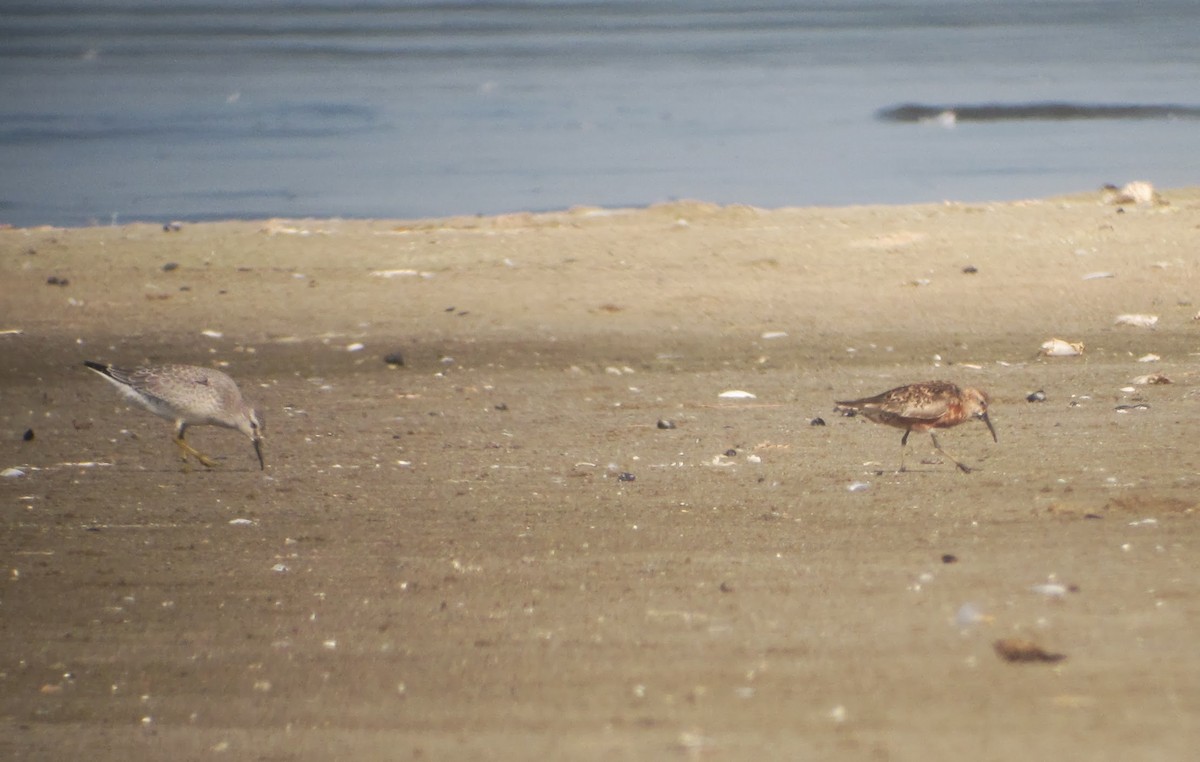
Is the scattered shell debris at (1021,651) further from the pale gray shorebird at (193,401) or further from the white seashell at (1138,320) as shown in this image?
the white seashell at (1138,320)

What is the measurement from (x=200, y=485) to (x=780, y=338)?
4472mm

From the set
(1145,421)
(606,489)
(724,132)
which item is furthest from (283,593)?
(724,132)

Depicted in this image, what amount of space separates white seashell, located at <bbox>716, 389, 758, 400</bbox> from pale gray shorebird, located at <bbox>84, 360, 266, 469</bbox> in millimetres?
2632

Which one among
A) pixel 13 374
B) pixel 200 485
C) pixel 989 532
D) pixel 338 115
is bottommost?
pixel 338 115

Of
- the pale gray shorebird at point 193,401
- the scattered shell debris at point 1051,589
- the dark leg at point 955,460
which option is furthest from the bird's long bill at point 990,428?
the pale gray shorebird at point 193,401

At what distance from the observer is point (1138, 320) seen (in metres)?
10.4

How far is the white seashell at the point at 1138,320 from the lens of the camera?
10391mm

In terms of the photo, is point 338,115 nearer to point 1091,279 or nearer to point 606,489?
point 1091,279

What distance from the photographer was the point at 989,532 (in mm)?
5953

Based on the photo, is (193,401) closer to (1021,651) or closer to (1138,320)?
(1021,651)

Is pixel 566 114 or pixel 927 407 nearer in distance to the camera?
pixel 927 407

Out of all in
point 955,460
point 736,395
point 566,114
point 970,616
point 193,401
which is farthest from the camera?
point 566,114

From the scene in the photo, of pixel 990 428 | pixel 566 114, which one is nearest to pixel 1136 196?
pixel 990 428

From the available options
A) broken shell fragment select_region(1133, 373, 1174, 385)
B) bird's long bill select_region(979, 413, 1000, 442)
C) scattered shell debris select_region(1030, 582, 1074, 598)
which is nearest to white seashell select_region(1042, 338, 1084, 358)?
broken shell fragment select_region(1133, 373, 1174, 385)
